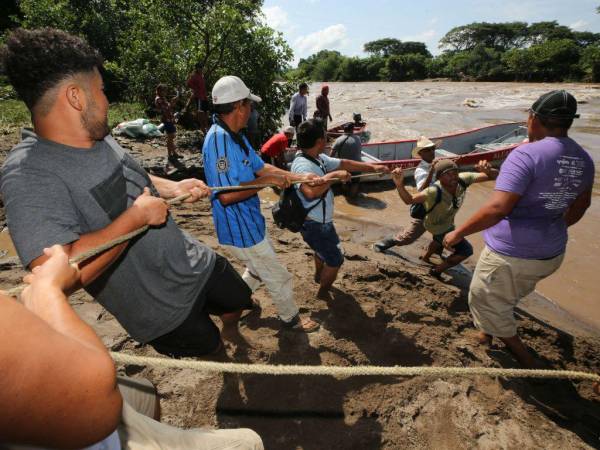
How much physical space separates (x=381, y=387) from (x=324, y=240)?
4.84 ft

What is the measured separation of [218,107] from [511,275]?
8.98 ft

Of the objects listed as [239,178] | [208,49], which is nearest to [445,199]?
[239,178]

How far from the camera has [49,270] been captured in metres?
1.08

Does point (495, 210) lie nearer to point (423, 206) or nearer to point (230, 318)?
point (423, 206)

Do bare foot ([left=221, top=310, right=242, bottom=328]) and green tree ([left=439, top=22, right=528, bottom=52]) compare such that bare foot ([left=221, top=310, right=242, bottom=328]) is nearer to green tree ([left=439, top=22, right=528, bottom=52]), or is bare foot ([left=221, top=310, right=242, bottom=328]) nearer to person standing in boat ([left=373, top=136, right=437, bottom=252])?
person standing in boat ([left=373, top=136, right=437, bottom=252])

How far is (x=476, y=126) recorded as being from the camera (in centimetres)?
1983

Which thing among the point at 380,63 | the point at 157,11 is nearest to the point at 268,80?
the point at 157,11

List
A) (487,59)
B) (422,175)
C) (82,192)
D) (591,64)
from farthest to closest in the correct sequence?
(487,59) < (591,64) < (422,175) < (82,192)

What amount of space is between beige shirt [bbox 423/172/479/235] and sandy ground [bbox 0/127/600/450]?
103cm

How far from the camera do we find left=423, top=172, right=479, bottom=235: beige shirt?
4.52 m

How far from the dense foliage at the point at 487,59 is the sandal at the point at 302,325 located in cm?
1078

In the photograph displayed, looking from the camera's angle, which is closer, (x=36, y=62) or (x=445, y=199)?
(x=36, y=62)

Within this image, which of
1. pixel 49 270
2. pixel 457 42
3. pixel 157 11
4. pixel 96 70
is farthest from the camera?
pixel 457 42

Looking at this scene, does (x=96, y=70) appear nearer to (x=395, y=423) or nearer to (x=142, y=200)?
(x=142, y=200)
